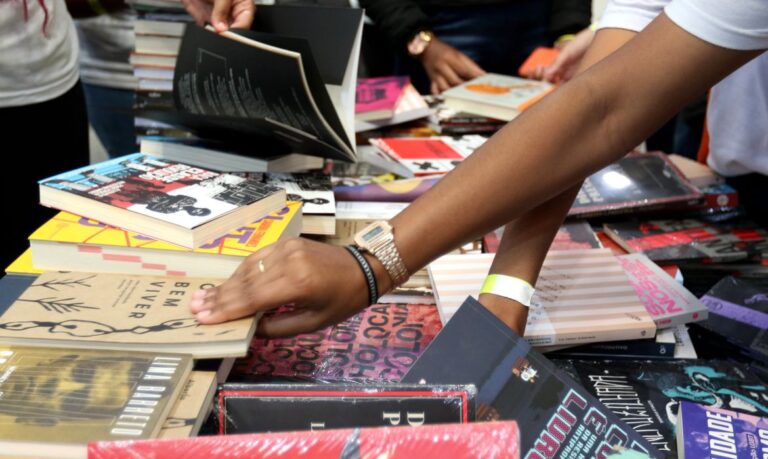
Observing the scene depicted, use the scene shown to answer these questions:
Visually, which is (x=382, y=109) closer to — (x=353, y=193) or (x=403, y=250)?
(x=353, y=193)

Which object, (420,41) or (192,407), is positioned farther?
(420,41)

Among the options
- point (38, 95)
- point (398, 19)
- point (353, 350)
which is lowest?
point (353, 350)

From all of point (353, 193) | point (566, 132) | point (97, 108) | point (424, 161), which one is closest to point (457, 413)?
→ point (566, 132)

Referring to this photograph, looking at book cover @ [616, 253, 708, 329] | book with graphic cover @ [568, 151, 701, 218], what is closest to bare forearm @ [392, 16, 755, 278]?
book cover @ [616, 253, 708, 329]

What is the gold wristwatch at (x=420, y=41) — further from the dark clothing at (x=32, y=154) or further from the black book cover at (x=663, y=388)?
the black book cover at (x=663, y=388)

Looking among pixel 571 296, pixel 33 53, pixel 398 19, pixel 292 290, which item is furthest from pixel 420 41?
pixel 292 290

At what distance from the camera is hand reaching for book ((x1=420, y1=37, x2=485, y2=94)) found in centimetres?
184

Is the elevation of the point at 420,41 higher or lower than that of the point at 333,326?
higher

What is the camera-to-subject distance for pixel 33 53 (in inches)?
47.7

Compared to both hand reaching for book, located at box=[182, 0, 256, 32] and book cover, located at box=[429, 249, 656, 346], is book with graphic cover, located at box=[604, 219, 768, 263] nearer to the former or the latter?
book cover, located at box=[429, 249, 656, 346]

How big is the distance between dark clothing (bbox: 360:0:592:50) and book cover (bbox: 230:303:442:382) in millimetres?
1091

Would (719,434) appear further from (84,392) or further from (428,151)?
(428,151)

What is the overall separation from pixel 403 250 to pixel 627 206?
59 centimetres

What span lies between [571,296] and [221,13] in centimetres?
71
